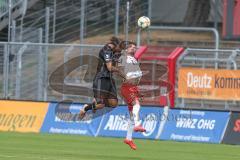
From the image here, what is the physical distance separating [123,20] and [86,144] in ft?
49.4

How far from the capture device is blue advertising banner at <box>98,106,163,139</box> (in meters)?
23.1

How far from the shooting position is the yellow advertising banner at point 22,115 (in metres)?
24.4

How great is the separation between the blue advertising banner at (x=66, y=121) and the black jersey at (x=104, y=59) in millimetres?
3069

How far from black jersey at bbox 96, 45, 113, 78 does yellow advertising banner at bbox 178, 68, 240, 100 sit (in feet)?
13.3

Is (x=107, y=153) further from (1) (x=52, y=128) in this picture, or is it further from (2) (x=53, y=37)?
(2) (x=53, y=37)

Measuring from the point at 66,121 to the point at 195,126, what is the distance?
394 cm

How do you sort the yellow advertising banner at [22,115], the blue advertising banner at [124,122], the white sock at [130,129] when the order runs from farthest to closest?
the yellow advertising banner at [22,115]
the blue advertising banner at [124,122]
the white sock at [130,129]

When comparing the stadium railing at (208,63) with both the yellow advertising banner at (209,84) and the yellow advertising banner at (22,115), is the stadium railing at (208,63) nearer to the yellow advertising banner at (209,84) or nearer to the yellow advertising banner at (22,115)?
the yellow advertising banner at (209,84)

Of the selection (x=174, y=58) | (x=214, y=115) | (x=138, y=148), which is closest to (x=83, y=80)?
(x=174, y=58)

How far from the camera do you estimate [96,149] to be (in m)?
18.6

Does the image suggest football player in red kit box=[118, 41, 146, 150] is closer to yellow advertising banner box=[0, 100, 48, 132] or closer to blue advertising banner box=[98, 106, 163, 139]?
blue advertising banner box=[98, 106, 163, 139]

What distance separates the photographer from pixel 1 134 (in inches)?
894

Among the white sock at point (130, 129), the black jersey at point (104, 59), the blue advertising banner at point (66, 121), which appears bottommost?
the blue advertising banner at point (66, 121)

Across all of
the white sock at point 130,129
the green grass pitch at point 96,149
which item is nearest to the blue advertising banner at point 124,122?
the green grass pitch at point 96,149
